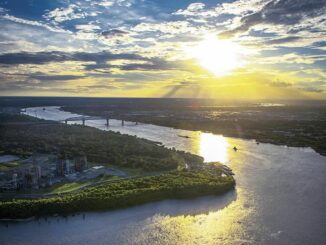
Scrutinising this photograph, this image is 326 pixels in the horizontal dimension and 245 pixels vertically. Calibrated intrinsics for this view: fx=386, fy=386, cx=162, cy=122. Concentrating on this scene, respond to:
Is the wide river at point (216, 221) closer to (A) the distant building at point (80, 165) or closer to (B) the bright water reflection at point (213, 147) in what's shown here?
(A) the distant building at point (80, 165)

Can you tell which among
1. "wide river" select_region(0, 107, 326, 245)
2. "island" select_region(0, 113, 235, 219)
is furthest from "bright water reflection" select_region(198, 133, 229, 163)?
"wide river" select_region(0, 107, 326, 245)

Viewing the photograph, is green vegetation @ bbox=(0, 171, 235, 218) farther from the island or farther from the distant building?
the distant building

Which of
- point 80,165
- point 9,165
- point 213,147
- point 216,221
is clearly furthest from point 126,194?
point 213,147

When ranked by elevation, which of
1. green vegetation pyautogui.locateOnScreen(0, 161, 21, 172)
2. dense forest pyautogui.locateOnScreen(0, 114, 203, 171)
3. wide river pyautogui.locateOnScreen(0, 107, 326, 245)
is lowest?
wide river pyautogui.locateOnScreen(0, 107, 326, 245)

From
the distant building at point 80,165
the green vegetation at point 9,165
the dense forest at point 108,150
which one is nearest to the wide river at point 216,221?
the dense forest at point 108,150

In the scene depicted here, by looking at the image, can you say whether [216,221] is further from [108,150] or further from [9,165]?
[108,150]

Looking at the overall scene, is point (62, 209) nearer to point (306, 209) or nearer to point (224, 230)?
point (224, 230)

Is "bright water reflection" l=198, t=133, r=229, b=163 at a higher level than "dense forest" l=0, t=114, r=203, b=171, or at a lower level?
lower
